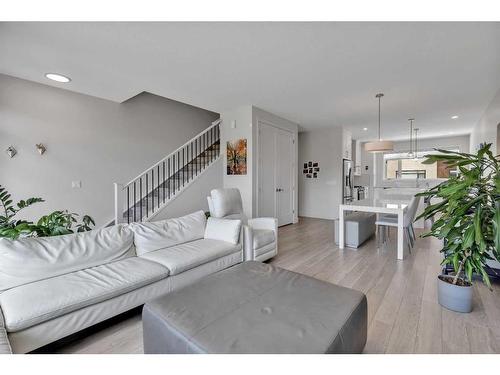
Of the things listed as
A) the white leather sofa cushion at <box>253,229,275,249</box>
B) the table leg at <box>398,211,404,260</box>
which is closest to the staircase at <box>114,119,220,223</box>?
the white leather sofa cushion at <box>253,229,275,249</box>

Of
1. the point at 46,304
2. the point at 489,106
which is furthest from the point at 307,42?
the point at 489,106

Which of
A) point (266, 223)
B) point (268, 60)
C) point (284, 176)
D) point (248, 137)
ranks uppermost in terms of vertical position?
point (268, 60)

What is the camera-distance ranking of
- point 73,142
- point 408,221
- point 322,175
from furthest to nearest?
point 322,175 → point 73,142 → point 408,221

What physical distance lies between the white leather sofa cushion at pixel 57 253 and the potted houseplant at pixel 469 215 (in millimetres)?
2747

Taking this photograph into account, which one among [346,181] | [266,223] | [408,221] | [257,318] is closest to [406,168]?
[346,181]

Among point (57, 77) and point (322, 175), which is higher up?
point (57, 77)

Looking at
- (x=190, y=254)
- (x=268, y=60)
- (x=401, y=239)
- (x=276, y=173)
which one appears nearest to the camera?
(x=190, y=254)

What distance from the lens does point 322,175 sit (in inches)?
265

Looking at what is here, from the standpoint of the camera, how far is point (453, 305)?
196 cm

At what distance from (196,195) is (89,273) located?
8.98 ft

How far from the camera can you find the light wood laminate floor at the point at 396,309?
158 cm

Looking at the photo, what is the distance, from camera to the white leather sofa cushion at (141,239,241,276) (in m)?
2.13

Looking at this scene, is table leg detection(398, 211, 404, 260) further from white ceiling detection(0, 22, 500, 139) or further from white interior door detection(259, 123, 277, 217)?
white interior door detection(259, 123, 277, 217)

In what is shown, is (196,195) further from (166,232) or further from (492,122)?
(492,122)
